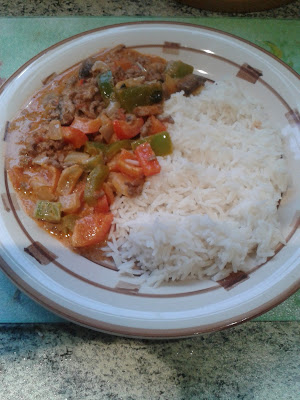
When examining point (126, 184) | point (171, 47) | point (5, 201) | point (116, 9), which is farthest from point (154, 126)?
point (116, 9)

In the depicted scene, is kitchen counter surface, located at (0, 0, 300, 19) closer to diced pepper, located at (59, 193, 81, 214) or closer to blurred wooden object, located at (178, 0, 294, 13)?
blurred wooden object, located at (178, 0, 294, 13)

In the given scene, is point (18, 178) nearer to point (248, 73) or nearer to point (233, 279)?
point (233, 279)

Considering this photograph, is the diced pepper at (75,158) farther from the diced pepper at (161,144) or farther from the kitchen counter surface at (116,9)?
the kitchen counter surface at (116,9)

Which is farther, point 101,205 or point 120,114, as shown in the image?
point 120,114

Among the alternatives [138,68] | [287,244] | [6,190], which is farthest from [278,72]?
[6,190]

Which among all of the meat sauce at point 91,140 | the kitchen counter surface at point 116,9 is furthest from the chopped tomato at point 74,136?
the kitchen counter surface at point 116,9

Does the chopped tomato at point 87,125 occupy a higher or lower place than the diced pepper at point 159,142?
lower
